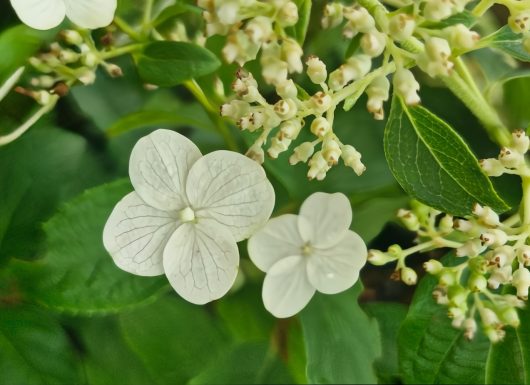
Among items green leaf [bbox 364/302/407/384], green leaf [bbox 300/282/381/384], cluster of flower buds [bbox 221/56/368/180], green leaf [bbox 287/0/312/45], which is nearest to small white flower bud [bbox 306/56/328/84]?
cluster of flower buds [bbox 221/56/368/180]

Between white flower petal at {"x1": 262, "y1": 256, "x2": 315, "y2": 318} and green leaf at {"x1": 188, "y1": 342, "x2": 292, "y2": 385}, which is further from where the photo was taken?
green leaf at {"x1": 188, "y1": 342, "x2": 292, "y2": 385}

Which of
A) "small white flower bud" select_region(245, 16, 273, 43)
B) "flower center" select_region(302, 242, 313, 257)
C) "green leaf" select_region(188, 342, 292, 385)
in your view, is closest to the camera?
"small white flower bud" select_region(245, 16, 273, 43)

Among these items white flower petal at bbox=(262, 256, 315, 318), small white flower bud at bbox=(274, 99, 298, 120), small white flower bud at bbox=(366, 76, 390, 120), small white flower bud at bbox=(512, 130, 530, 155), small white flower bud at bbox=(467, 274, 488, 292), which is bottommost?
white flower petal at bbox=(262, 256, 315, 318)

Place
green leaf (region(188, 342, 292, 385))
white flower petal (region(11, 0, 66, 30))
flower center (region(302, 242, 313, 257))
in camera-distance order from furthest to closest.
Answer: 1. green leaf (region(188, 342, 292, 385))
2. flower center (region(302, 242, 313, 257))
3. white flower petal (region(11, 0, 66, 30))

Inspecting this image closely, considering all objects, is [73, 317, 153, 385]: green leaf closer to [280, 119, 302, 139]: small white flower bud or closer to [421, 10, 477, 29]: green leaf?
[280, 119, 302, 139]: small white flower bud

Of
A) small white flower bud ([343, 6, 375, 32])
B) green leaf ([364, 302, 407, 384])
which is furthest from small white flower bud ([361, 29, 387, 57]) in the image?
green leaf ([364, 302, 407, 384])

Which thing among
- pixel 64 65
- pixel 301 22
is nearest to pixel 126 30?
pixel 64 65

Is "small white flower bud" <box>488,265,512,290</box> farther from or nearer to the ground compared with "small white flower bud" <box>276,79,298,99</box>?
nearer to the ground
